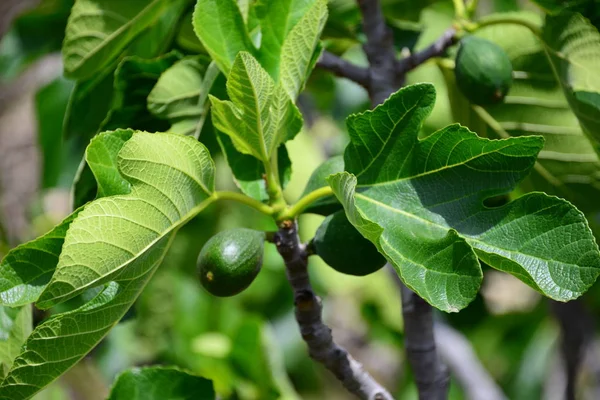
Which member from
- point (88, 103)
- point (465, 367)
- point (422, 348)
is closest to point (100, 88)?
point (88, 103)

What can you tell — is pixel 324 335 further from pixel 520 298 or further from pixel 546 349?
pixel 520 298

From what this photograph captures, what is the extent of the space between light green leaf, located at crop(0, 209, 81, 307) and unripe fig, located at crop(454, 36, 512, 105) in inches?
19.6

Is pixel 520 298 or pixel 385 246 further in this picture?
pixel 520 298

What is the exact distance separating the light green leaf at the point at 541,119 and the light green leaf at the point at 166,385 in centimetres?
55

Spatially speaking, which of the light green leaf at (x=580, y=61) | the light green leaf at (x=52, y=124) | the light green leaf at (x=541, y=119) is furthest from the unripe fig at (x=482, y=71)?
the light green leaf at (x=52, y=124)

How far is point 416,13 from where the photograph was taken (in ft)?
4.45

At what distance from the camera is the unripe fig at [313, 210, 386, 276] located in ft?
2.54

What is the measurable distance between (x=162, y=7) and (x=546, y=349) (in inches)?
66.8

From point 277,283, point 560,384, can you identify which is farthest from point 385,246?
point 277,283

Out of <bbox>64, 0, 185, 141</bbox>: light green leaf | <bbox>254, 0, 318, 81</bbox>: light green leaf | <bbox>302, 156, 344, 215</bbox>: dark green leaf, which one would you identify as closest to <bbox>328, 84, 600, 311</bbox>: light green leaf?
<bbox>302, 156, 344, 215</bbox>: dark green leaf

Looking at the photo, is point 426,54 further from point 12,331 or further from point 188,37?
point 12,331

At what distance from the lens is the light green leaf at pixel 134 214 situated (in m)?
0.67

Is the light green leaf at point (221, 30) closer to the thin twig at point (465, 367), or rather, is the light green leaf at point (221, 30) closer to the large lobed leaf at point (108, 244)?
the large lobed leaf at point (108, 244)

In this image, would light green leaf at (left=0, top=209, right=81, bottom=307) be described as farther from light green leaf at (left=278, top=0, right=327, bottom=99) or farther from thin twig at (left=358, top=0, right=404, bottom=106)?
thin twig at (left=358, top=0, right=404, bottom=106)
